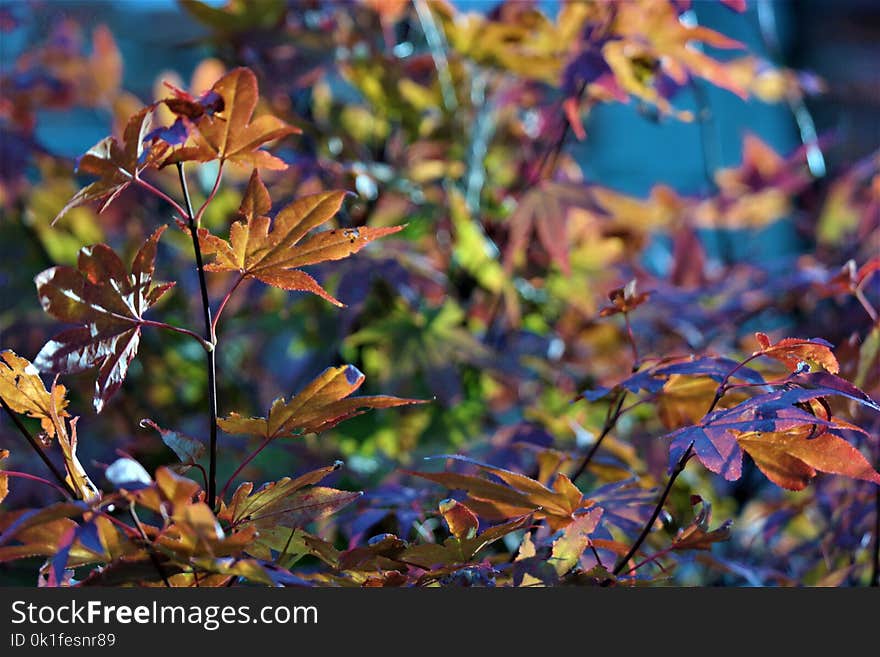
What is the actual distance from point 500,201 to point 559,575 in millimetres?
743

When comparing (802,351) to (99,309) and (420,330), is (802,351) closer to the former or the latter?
(99,309)

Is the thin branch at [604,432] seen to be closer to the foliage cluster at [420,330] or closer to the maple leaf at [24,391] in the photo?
the foliage cluster at [420,330]

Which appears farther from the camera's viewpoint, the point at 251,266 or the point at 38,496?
the point at 38,496

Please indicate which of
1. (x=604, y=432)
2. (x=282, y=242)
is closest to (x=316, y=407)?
(x=282, y=242)

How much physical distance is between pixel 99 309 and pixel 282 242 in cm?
10

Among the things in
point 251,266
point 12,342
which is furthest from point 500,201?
point 251,266

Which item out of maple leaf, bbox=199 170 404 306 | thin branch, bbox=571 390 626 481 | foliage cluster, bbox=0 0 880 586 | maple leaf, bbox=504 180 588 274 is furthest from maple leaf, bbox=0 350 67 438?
maple leaf, bbox=504 180 588 274

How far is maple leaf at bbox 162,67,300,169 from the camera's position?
0.49 m

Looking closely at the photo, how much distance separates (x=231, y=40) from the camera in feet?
3.58

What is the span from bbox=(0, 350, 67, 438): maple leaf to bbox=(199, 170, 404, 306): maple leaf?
10 centimetres

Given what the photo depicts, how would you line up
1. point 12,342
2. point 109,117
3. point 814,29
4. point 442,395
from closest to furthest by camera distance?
point 442,395, point 12,342, point 109,117, point 814,29

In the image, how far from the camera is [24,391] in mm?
474

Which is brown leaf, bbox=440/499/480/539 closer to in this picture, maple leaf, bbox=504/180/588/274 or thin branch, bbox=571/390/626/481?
thin branch, bbox=571/390/626/481

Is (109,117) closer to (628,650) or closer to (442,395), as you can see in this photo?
(442,395)
